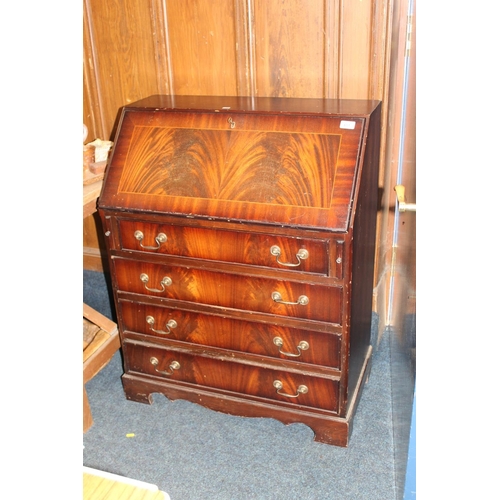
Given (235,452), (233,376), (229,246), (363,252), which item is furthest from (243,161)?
(235,452)

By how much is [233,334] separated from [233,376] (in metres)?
0.19

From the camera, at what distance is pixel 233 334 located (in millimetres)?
2139

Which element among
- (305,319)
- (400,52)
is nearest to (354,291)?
(305,319)

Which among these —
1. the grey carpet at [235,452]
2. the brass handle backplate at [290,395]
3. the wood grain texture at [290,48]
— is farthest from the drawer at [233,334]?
the wood grain texture at [290,48]

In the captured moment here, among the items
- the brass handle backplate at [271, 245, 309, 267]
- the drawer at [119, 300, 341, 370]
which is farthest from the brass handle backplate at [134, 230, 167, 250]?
the brass handle backplate at [271, 245, 309, 267]

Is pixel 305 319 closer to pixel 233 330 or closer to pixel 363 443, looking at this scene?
pixel 233 330

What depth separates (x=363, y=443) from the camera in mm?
2176

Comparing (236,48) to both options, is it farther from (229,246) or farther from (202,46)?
(229,246)

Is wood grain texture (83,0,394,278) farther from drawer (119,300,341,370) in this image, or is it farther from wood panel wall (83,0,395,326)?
drawer (119,300,341,370)

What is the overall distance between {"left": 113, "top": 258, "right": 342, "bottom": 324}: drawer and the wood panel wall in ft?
2.44

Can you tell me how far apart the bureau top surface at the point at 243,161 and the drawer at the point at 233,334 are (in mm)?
432

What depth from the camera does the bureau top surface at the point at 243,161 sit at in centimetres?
183

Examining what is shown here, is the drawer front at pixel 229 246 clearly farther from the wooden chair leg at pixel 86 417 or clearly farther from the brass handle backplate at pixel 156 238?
the wooden chair leg at pixel 86 417

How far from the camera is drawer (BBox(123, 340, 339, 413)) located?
2.09m
